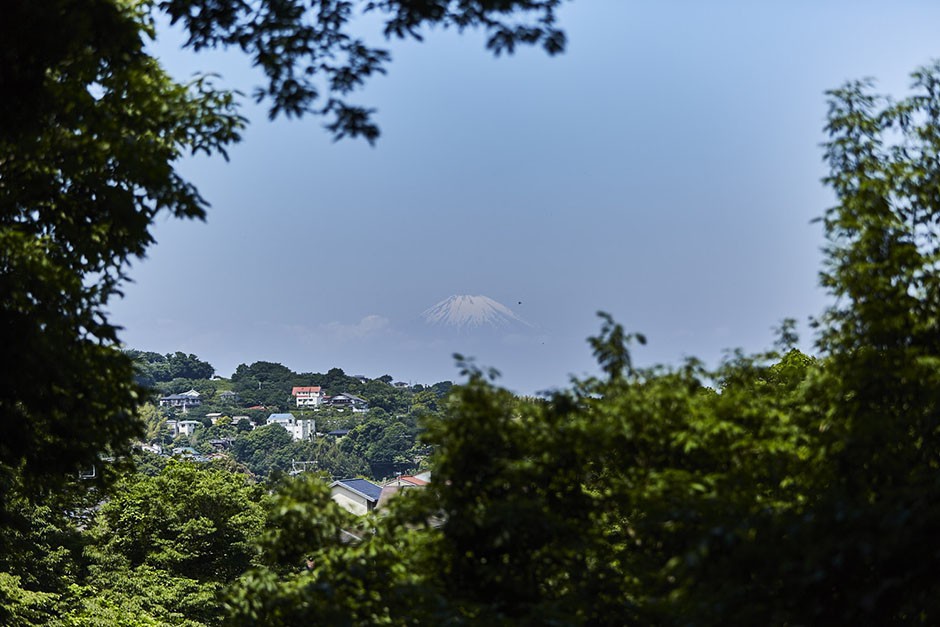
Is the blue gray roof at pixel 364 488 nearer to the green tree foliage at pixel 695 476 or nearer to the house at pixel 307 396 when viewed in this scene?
the green tree foliage at pixel 695 476

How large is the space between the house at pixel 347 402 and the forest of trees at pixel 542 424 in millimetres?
135066

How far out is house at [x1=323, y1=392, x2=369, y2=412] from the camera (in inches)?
5667

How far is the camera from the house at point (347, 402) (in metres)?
144

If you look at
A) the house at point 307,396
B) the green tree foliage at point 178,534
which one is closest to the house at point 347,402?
the house at point 307,396

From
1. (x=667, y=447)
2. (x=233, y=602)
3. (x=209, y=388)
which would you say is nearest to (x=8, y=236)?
(x=233, y=602)

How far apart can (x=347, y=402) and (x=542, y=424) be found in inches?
5778

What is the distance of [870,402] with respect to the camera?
5.23m

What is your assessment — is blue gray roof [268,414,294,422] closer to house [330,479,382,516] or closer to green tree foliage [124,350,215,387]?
green tree foliage [124,350,215,387]

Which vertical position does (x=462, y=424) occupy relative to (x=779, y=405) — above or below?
below

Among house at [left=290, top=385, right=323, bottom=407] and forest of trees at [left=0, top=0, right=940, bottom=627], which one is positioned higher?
house at [left=290, top=385, right=323, bottom=407]

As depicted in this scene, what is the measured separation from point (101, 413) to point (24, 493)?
86.9 inches

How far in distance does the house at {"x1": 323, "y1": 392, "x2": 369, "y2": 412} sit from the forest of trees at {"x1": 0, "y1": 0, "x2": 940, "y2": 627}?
135066mm

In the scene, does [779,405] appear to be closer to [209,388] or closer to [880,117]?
[880,117]

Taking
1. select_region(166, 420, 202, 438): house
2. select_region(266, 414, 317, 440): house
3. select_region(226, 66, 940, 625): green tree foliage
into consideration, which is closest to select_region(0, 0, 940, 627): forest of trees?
select_region(226, 66, 940, 625): green tree foliage
